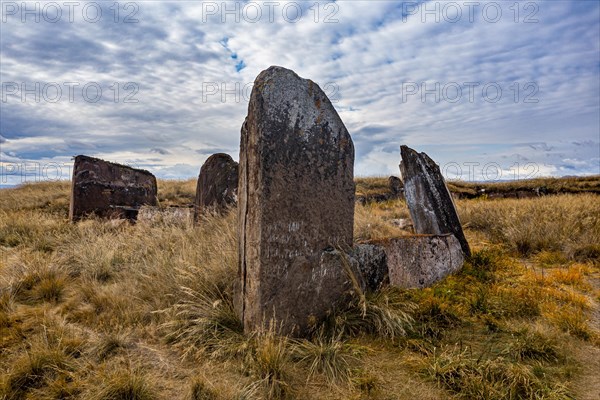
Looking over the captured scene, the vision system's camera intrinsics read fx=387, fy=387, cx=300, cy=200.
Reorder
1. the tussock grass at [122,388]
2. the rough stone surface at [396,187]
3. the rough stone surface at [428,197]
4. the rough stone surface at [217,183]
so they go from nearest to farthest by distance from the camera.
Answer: the tussock grass at [122,388] → the rough stone surface at [428,197] → the rough stone surface at [217,183] → the rough stone surface at [396,187]

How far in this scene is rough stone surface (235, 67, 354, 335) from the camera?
3.10 meters

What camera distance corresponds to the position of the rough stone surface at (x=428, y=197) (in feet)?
19.1

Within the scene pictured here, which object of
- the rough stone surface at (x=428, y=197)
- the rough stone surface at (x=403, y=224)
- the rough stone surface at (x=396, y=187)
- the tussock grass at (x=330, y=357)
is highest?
the rough stone surface at (x=396, y=187)

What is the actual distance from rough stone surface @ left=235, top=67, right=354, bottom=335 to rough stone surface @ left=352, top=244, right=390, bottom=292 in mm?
448

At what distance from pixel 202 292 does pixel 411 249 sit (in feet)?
8.08

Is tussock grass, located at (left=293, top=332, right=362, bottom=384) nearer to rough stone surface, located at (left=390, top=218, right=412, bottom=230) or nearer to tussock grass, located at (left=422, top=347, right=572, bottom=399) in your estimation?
tussock grass, located at (left=422, top=347, right=572, bottom=399)

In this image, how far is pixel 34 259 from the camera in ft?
16.7

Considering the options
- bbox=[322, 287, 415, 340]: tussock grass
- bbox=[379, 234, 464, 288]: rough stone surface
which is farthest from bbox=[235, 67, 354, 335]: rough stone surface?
bbox=[379, 234, 464, 288]: rough stone surface

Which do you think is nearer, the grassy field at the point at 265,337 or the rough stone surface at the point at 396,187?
the grassy field at the point at 265,337

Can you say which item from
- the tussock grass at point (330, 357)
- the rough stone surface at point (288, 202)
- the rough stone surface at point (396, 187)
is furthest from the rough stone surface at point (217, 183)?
the rough stone surface at point (396, 187)

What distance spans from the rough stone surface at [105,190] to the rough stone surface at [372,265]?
284 inches

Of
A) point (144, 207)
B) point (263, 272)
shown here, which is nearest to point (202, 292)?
point (263, 272)

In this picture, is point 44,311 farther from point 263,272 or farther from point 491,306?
point 491,306

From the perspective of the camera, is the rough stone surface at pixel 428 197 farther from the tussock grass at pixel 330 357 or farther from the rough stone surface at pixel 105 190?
the rough stone surface at pixel 105 190
